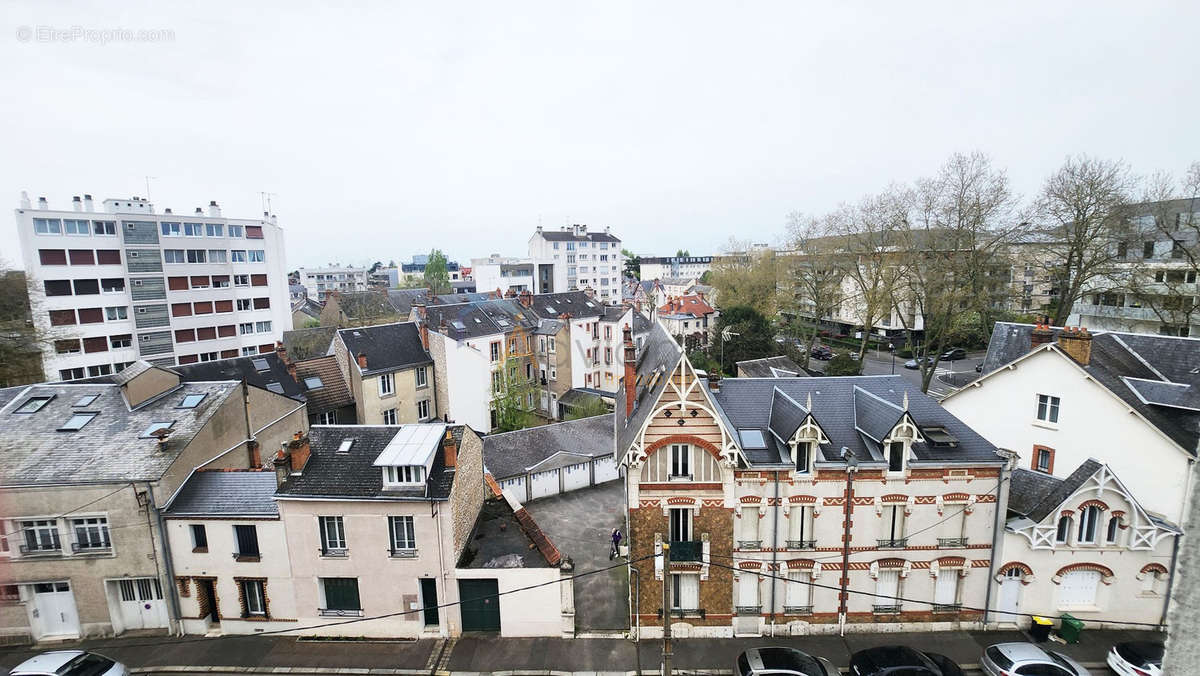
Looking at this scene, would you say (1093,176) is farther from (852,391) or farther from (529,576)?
(529,576)

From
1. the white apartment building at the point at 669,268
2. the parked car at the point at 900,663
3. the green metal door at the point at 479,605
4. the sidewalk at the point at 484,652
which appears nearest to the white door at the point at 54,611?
the sidewalk at the point at 484,652

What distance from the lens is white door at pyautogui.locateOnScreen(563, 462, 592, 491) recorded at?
31.5 meters

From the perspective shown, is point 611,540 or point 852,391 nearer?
point 852,391

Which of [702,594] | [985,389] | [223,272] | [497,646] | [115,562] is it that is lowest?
[497,646]

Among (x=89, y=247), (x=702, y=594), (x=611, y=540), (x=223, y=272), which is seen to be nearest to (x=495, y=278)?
(x=223, y=272)

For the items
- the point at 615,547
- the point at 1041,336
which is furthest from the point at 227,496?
the point at 1041,336

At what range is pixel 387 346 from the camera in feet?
134

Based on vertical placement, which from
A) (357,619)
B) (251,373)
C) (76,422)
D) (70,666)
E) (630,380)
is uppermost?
(630,380)

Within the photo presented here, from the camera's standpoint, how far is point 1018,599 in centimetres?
1967

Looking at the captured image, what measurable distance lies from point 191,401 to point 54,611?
8432 millimetres

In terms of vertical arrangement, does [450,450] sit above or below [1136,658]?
above

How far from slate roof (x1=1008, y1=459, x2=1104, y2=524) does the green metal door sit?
64.1 ft

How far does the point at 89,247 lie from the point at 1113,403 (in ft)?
239

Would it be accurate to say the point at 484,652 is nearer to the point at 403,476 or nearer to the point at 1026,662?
the point at 403,476
